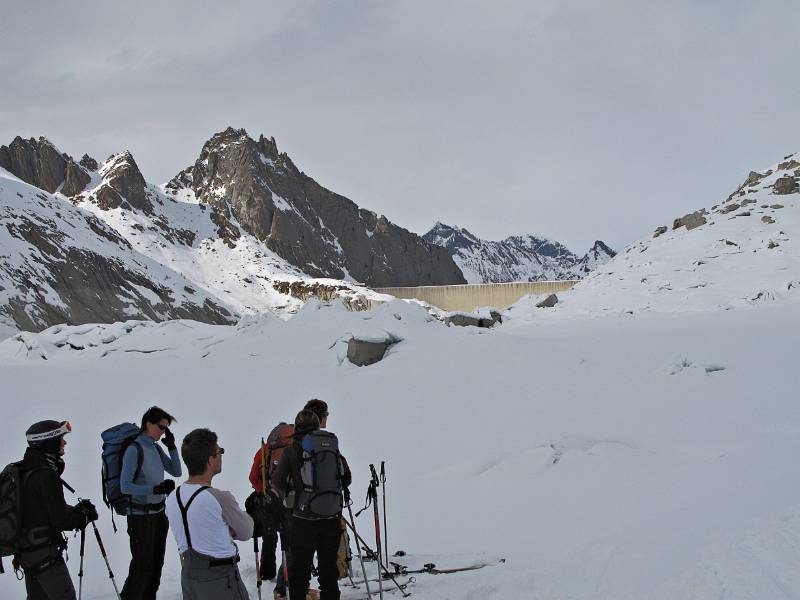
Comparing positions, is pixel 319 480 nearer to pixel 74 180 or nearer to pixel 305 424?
pixel 305 424

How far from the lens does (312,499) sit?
15.0 ft

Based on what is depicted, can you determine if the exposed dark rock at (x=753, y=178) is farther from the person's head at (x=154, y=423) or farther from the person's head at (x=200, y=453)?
the person's head at (x=200, y=453)

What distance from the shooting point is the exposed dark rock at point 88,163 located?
12050 cm

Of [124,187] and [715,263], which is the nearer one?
[715,263]

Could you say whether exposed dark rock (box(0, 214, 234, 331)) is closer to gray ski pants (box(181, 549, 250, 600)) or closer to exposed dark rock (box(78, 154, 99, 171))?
exposed dark rock (box(78, 154, 99, 171))

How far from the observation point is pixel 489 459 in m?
10.3

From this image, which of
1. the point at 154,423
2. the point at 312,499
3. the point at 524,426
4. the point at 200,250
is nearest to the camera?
the point at 312,499

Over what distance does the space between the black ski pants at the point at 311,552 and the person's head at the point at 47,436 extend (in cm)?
173

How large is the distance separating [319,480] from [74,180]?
126 metres

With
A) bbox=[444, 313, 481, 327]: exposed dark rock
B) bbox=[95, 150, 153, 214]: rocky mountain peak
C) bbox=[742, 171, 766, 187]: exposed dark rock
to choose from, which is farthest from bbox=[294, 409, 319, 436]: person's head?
bbox=[95, 150, 153, 214]: rocky mountain peak

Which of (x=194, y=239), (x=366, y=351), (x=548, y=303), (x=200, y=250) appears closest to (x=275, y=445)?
(x=366, y=351)

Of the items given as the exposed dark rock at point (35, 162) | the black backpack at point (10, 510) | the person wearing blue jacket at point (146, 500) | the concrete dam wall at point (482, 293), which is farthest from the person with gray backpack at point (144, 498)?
the exposed dark rock at point (35, 162)

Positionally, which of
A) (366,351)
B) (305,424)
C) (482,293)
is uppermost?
(482,293)

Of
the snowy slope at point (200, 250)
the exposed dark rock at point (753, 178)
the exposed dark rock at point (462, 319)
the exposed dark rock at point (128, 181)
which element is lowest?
the exposed dark rock at point (462, 319)
